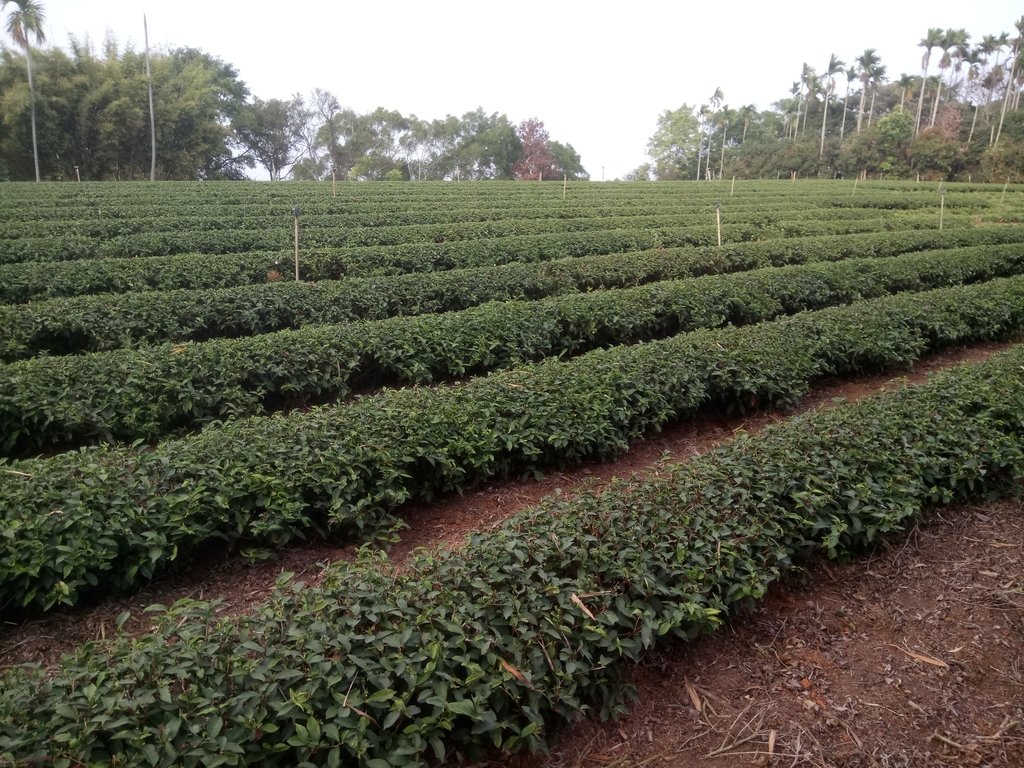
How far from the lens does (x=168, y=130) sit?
44.5 metres

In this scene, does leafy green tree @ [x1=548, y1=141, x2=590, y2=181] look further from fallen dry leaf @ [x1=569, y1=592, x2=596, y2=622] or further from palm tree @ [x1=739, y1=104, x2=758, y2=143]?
fallen dry leaf @ [x1=569, y1=592, x2=596, y2=622]

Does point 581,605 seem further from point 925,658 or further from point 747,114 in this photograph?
point 747,114

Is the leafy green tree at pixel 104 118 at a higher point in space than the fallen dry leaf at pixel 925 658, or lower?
higher

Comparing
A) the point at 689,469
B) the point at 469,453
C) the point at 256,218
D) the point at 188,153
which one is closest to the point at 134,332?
the point at 469,453

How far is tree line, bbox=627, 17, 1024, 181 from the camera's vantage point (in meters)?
47.1

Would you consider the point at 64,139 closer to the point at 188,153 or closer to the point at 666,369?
the point at 188,153

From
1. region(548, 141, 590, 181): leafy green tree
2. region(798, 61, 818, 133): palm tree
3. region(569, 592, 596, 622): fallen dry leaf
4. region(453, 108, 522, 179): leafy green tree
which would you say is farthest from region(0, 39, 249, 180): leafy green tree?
region(798, 61, 818, 133): palm tree

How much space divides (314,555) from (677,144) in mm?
81250

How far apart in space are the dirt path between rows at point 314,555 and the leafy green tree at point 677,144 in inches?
2935

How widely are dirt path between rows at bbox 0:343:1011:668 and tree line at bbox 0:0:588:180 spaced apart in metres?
41.1

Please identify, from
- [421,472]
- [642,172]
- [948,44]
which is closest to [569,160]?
[642,172]

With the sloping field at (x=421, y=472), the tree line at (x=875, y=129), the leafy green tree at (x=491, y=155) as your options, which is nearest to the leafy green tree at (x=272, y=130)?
the leafy green tree at (x=491, y=155)

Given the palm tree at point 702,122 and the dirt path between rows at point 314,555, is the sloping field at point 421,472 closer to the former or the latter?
the dirt path between rows at point 314,555

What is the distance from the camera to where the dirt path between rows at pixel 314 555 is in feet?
12.3
